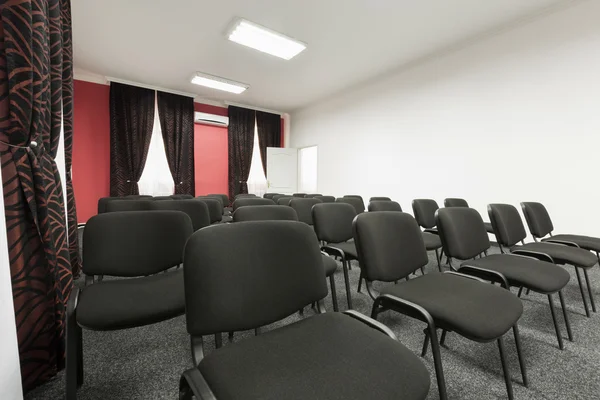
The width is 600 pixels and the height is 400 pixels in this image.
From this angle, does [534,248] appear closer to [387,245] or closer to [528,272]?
[528,272]

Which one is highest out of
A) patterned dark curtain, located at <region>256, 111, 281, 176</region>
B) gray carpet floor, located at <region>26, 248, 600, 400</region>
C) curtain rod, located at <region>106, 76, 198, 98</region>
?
curtain rod, located at <region>106, 76, 198, 98</region>

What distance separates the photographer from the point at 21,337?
1.11 m

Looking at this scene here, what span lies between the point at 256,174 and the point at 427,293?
6709 mm

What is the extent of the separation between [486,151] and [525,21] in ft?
5.82

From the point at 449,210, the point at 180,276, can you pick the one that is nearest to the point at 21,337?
the point at 180,276

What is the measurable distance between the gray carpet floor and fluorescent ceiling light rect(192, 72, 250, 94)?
16.3 feet

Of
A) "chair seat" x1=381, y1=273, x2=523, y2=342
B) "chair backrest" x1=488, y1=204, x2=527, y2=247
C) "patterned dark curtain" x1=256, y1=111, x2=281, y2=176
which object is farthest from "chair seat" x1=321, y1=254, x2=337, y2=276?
"patterned dark curtain" x1=256, y1=111, x2=281, y2=176

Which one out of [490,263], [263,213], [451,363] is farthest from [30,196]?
[490,263]

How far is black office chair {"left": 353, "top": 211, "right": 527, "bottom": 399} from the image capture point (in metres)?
0.94

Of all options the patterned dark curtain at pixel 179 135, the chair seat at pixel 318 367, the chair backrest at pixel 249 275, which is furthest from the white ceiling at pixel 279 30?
the chair seat at pixel 318 367

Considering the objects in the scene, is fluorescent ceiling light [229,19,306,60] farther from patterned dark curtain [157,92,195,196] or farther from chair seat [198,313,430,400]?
chair seat [198,313,430,400]

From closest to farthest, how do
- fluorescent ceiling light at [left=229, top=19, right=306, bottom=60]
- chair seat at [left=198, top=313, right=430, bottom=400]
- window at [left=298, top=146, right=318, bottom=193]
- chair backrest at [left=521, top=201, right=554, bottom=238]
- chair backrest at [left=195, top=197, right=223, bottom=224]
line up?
chair seat at [left=198, top=313, right=430, bottom=400], chair backrest at [left=521, top=201, right=554, bottom=238], chair backrest at [left=195, top=197, right=223, bottom=224], fluorescent ceiling light at [left=229, top=19, right=306, bottom=60], window at [left=298, top=146, right=318, bottom=193]

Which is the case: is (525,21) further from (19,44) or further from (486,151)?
(19,44)

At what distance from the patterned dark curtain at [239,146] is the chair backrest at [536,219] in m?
6.08
